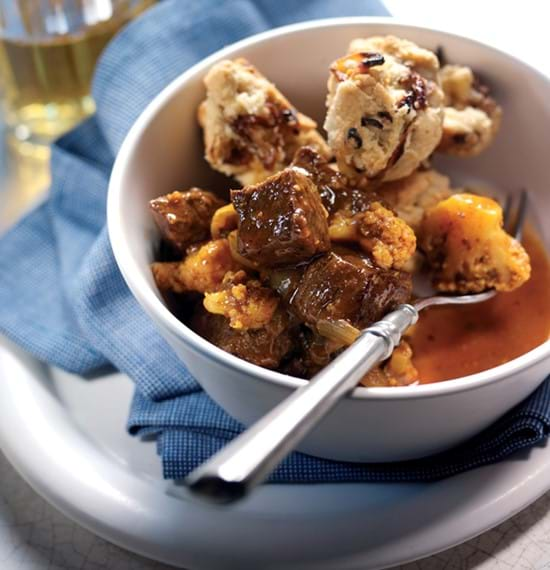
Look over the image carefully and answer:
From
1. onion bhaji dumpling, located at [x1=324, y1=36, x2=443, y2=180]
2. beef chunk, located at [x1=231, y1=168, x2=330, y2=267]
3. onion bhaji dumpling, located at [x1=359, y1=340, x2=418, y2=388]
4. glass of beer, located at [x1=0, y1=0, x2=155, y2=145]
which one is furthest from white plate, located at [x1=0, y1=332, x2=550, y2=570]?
glass of beer, located at [x1=0, y1=0, x2=155, y2=145]

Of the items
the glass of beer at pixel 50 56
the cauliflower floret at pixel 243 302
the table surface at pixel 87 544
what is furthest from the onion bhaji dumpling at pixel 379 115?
the glass of beer at pixel 50 56

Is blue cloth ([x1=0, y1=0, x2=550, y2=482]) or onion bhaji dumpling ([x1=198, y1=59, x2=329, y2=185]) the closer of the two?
blue cloth ([x1=0, y1=0, x2=550, y2=482])

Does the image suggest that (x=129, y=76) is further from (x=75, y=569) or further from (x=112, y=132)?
(x=75, y=569)

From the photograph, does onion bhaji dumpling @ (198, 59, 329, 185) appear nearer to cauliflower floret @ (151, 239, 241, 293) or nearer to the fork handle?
cauliflower floret @ (151, 239, 241, 293)

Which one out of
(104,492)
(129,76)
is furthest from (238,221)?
(129,76)

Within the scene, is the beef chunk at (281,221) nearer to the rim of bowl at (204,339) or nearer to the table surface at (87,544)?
the rim of bowl at (204,339)
